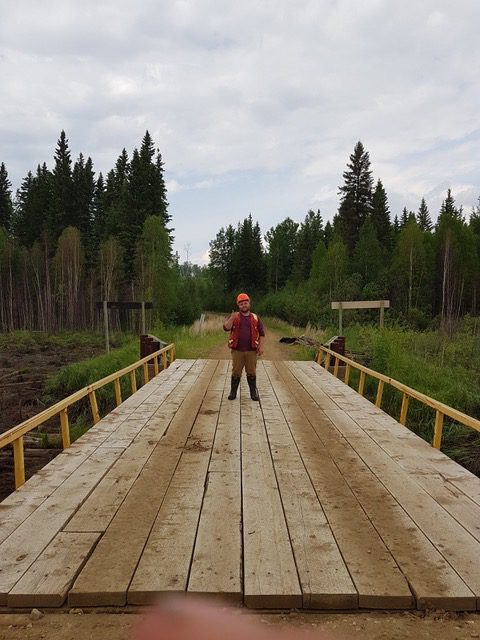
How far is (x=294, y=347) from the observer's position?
20781 millimetres

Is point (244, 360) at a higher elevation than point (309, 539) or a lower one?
higher

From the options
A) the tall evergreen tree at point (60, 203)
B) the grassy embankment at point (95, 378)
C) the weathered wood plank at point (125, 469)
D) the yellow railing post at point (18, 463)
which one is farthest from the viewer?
the tall evergreen tree at point (60, 203)

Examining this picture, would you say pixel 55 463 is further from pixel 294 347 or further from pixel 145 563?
pixel 294 347

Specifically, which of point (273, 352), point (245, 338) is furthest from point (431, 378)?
point (273, 352)

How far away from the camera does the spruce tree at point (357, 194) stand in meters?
52.6

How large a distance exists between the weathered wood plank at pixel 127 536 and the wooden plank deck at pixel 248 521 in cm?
1

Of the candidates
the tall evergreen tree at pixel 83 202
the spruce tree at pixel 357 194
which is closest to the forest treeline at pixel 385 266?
the spruce tree at pixel 357 194

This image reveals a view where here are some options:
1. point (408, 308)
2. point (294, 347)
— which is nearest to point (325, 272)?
point (408, 308)

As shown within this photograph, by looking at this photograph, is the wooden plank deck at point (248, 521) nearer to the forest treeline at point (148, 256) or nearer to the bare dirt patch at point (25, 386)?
the bare dirt patch at point (25, 386)

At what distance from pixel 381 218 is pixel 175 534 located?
53819mm

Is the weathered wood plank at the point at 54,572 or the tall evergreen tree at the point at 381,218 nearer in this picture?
the weathered wood plank at the point at 54,572

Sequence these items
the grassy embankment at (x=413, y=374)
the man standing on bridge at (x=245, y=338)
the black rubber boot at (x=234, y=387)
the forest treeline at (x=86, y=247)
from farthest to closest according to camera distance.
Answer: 1. the forest treeline at (x=86, y=247)
2. the grassy embankment at (x=413, y=374)
3. the black rubber boot at (x=234, y=387)
4. the man standing on bridge at (x=245, y=338)

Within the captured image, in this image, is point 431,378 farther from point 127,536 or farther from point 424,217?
point 424,217

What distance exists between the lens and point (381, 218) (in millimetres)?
53375
